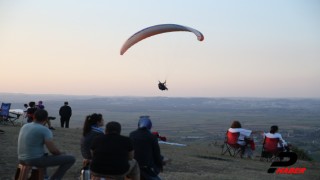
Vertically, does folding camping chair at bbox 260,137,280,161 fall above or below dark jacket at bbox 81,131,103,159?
below

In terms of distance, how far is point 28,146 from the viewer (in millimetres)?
7168

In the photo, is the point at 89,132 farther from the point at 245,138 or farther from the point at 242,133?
the point at 245,138

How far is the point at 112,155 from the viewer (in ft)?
21.7

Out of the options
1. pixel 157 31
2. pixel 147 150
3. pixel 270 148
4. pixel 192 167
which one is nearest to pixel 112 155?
pixel 147 150

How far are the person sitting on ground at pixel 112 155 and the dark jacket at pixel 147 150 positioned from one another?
0.61 meters

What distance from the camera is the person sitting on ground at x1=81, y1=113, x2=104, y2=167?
7836 millimetres

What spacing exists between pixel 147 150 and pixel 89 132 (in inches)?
50.3

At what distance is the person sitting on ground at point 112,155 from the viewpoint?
6621 millimetres

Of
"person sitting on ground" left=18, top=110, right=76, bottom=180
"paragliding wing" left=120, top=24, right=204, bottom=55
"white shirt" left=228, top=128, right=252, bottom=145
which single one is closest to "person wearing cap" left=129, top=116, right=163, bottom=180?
"person sitting on ground" left=18, top=110, right=76, bottom=180

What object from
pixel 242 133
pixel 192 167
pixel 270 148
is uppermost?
pixel 242 133

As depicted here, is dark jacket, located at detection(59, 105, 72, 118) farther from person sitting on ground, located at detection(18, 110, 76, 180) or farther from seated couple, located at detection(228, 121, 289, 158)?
person sitting on ground, located at detection(18, 110, 76, 180)

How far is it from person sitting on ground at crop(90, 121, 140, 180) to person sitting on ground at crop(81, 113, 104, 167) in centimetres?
110

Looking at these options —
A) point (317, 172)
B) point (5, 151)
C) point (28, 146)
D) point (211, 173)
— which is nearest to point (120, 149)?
point (28, 146)

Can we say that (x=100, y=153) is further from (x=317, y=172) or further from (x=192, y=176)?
(x=317, y=172)
